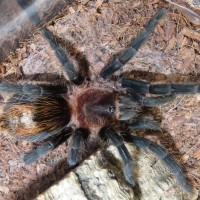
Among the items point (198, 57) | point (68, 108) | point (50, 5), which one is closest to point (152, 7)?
point (198, 57)

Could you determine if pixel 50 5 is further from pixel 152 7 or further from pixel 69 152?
pixel 69 152

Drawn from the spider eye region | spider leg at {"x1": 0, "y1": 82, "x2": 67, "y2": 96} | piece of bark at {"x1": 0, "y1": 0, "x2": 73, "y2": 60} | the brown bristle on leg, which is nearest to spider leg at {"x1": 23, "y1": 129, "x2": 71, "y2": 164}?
the brown bristle on leg

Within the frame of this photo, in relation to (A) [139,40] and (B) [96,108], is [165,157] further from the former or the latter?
(A) [139,40]

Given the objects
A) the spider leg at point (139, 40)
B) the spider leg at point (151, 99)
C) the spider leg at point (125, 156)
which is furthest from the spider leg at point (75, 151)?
the spider leg at point (139, 40)

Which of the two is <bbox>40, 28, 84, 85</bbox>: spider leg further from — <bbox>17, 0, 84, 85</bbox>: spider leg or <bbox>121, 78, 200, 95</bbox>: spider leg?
<bbox>121, 78, 200, 95</bbox>: spider leg

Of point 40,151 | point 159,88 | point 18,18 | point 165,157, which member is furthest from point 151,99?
point 18,18

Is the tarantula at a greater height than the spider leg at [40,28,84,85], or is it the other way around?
the spider leg at [40,28,84,85]
